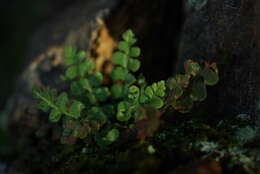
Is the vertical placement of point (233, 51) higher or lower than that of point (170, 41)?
lower

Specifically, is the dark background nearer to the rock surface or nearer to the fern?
the fern

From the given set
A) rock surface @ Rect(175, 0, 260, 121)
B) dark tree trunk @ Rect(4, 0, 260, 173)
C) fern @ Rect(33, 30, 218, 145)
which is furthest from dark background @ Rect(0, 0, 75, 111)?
rock surface @ Rect(175, 0, 260, 121)

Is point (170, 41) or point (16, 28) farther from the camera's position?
point (16, 28)

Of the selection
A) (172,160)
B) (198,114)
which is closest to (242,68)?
(198,114)

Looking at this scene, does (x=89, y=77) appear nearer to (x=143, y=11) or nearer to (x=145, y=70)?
(x=145, y=70)

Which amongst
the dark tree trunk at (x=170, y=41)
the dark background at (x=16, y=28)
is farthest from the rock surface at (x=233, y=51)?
the dark background at (x=16, y=28)

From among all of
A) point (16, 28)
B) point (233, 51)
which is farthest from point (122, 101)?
point (16, 28)

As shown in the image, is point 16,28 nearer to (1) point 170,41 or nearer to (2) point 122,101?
(1) point 170,41

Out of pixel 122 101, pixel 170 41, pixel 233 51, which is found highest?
pixel 170 41
